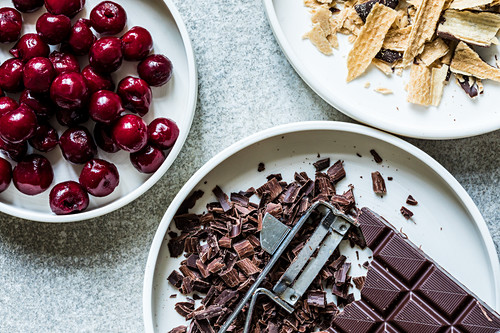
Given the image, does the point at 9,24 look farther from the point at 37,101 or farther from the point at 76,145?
the point at 76,145

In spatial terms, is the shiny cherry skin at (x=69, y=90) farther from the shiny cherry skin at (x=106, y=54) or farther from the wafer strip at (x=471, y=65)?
the wafer strip at (x=471, y=65)

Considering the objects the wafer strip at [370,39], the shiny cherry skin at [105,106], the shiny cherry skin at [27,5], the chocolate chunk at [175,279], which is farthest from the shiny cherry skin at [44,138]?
the wafer strip at [370,39]

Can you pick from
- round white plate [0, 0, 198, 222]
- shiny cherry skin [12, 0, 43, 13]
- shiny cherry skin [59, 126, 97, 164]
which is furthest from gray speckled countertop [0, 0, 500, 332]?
shiny cherry skin [12, 0, 43, 13]

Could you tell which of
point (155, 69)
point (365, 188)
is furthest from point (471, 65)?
point (155, 69)

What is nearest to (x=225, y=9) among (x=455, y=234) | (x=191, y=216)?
(x=191, y=216)

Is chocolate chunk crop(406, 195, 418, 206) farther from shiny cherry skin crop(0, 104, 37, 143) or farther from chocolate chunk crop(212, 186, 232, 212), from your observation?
shiny cherry skin crop(0, 104, 37, 143)

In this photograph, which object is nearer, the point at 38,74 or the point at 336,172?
the point at 38,74

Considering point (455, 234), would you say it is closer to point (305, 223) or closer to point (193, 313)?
point (305, 223)
